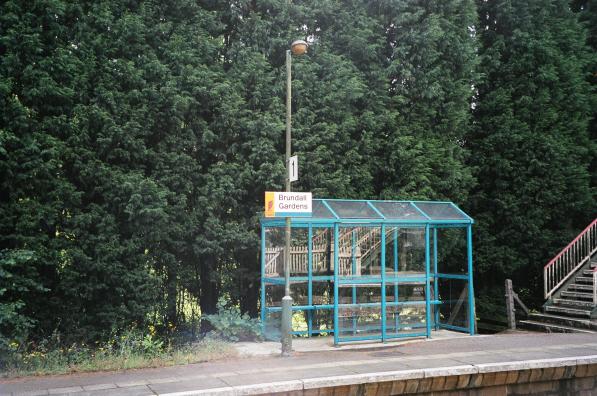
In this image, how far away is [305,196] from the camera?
11117mm

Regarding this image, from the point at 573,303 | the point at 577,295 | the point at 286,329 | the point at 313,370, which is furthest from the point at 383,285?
the point at 577,295

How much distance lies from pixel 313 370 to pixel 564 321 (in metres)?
9.45

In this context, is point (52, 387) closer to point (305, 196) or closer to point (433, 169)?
point (305, 196)

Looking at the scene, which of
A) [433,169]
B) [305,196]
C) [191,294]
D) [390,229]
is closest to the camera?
[305,196]

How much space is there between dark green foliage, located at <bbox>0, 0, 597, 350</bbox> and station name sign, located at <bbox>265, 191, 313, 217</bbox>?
9.58ft

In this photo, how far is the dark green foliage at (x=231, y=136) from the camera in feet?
39.1

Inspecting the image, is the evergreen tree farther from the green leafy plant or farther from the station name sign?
the green leafy plant

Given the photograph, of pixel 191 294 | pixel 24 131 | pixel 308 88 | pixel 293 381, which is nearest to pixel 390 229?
pixel 308 88

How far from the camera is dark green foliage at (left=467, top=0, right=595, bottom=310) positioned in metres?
18.4

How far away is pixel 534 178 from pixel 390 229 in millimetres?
7634

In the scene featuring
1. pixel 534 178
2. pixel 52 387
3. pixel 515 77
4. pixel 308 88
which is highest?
pixel 515 77

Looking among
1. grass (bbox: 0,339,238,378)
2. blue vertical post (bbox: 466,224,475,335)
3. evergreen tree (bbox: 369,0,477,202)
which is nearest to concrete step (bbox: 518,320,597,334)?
blue vertical post (bbox: 466,224,475,335)

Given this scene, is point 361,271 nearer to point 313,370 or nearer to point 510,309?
point 313,370

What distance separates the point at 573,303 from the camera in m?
16.0
